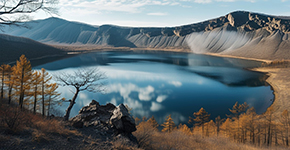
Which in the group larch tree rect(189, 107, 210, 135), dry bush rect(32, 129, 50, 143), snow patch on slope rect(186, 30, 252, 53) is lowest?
larch tree rect(189, 107, 210, 135)

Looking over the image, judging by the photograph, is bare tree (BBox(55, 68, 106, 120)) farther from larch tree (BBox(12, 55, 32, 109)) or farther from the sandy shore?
the sandy shore

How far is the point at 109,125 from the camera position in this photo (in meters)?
10.4

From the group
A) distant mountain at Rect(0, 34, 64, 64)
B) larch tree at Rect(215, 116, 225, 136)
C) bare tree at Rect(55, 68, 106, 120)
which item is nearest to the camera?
bare tree at Rect(55, 68, 106, 120)

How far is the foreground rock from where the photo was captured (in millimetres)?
9570

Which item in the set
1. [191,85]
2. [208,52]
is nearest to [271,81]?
[191,85]

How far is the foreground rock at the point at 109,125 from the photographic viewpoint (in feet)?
31.4

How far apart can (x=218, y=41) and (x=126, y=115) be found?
627 feet

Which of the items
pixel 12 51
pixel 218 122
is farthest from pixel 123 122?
pixel 12 51

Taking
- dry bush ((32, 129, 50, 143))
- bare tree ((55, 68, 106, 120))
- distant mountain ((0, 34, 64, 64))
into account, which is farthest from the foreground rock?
distant mountain ((0, 34, 64, 64))

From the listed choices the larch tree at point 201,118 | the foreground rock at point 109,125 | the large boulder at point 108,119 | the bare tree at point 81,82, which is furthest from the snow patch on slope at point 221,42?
the foreground rock at point 109,125

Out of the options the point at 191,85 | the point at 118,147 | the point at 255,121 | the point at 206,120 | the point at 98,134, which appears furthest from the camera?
the point at 191,85

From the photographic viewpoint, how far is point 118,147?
7.87 metres

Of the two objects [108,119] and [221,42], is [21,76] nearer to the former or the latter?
[108,119]

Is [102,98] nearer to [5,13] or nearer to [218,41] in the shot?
[5,13]
